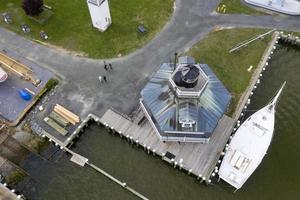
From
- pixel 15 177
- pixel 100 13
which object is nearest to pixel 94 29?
pixel 100 13

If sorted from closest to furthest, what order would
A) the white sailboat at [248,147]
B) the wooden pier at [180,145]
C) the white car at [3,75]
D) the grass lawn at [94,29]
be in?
the white sailboat at [248,147], the wooden pier at [180,145], the white car at [3,75], the grass lawn at [94,29]

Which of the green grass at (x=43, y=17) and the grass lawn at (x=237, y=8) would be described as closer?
the green grass at (x=43, y=17)

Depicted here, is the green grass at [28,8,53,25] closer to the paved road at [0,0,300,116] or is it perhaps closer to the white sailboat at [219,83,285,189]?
the paved road at [0,0,300,116]

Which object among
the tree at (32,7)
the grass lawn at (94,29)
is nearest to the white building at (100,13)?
the grass lawn at (94,29)

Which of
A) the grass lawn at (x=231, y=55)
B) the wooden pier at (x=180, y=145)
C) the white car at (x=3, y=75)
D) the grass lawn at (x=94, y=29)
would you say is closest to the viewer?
the wooden pier at (x=180, y=145)

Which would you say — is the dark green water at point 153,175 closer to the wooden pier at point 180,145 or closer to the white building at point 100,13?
the wooden pier at point 180,145

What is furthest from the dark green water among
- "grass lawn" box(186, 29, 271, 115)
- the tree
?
the tree

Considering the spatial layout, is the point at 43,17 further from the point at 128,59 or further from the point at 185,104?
the point at 185,104
